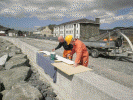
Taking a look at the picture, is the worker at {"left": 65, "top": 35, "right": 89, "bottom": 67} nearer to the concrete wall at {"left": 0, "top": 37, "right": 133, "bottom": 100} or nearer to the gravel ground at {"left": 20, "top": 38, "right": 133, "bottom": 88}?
the concrete wall at {"left": 0, "top": 37, "right": 133, "bottom": 100}

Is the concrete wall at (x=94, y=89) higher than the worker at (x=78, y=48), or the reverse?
the worker at (x=78, y=48)

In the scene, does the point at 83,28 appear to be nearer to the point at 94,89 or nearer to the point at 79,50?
the point at 79,50

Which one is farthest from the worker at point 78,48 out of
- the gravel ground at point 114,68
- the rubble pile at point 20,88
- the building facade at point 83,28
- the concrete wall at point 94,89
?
the building facade at point 83,28

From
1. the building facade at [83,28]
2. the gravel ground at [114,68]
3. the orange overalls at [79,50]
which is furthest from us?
the building facade at [83,28]

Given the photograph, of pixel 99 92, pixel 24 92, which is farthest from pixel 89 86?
pixel 24 92

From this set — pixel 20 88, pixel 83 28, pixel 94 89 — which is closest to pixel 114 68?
pixel 94 89

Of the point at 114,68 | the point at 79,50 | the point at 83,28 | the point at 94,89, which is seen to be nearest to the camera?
the point at 94,89

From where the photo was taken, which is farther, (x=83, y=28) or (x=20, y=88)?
(x=83, y=28)

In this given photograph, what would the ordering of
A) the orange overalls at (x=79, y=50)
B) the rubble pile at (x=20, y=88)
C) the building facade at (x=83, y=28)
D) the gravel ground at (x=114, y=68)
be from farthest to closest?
the building facade at (x=83, y=28)
the gravel ground at (x=114, y=68)
the orange overalls at (x=79, y=50)
the rubble pile at (x=20, y=88)

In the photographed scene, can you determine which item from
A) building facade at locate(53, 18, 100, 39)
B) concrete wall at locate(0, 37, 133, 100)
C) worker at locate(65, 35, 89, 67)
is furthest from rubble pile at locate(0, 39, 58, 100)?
building facade at locate(53, 18, 100, 39)


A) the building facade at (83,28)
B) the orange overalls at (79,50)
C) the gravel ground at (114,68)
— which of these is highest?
the building facade at (83,28)

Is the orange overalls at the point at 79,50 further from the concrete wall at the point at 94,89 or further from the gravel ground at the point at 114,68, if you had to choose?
the gravel ground at the point at 114,68

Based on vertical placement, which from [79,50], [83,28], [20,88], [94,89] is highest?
[83,28]

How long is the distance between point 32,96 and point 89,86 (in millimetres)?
1870
